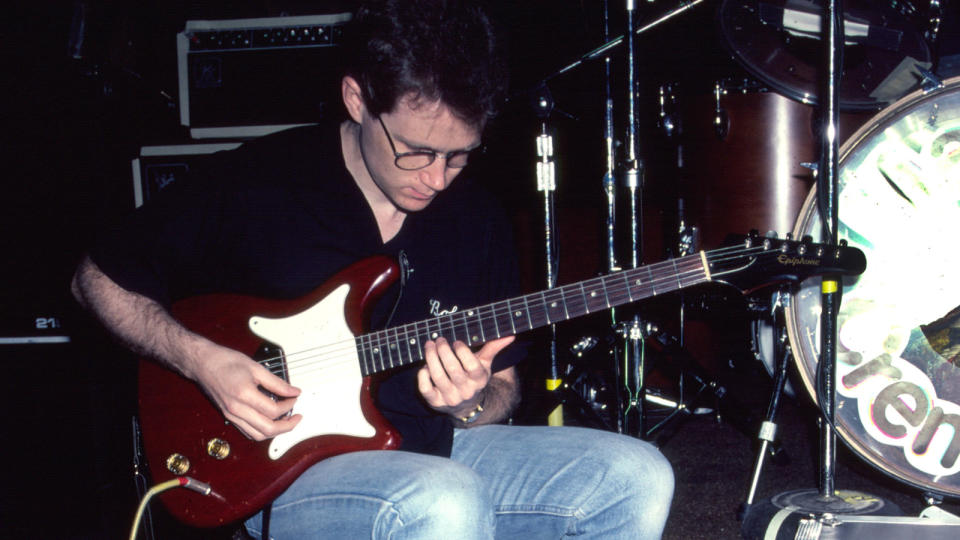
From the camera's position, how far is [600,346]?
8.16 ft

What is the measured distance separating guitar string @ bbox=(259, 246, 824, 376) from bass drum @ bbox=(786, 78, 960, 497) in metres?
0.57

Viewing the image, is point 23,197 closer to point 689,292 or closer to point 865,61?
point 689,292

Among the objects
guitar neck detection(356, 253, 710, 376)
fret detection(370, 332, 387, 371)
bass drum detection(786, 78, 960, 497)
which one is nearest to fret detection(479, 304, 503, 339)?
guitar neck detection(356, 253, 710, 376)

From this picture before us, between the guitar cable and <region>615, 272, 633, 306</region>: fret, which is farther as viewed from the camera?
<region>615, 272, 633, 306</region>: fret

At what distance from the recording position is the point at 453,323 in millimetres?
1235

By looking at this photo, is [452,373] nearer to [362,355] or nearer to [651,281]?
[362,355]

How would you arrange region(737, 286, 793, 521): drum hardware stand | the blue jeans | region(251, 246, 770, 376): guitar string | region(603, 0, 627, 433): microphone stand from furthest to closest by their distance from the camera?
1. region(603, 0, 627, 433): microphone stand
2. region(737, 286, 793, 521): drum hardware stand
3. region(251, 246, 770, 376): guitar string
4. the blue jeans

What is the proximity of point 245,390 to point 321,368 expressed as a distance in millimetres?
146

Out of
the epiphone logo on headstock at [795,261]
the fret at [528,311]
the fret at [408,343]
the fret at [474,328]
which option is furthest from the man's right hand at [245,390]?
the epiphone logo on headstock at [795,261]

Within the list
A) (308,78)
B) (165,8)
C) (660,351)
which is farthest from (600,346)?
(165,8)

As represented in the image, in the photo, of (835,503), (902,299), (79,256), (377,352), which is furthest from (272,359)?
(902,299)

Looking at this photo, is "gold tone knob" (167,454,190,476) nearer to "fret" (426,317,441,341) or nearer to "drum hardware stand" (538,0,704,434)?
"fret" (426,317,441,341)

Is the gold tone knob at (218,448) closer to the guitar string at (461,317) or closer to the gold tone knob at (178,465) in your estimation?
the gold tone knob at (178,465)

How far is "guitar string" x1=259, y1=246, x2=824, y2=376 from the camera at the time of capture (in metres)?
1.19
